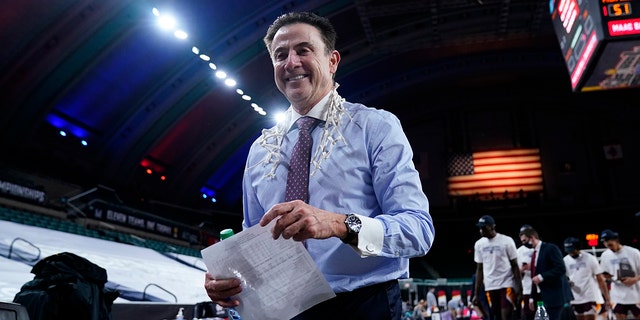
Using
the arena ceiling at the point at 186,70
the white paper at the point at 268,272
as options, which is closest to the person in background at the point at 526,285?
the white paper at the point at 268,272

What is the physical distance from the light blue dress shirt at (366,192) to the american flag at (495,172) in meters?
26.0

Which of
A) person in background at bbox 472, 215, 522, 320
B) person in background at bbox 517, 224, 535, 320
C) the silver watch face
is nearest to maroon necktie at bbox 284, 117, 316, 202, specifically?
the silver watch face

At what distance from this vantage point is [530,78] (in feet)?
87.0

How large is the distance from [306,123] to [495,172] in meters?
26.3

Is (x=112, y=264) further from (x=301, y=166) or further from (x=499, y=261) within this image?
(x=301, y=166)

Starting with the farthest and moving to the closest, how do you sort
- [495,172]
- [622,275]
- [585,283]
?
[495,172], [585,283], [622,275]

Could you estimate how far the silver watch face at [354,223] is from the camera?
138 cm

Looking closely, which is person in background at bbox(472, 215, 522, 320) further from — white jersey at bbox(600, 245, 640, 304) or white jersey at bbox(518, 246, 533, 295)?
white jersey at bbox(600, 245, 640, 304)

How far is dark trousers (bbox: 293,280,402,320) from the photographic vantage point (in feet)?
5.17

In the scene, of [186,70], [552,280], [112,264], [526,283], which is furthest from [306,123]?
[186,70]

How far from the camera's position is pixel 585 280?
9.45 m

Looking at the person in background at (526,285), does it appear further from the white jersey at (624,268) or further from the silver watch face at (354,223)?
the silver watch face at (354,223)

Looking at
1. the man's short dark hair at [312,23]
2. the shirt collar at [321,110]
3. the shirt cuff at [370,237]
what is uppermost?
the man's short dark hair at [312,23]

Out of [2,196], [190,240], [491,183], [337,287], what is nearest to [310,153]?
[337,287]
